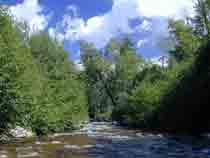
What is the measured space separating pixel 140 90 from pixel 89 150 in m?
23.3

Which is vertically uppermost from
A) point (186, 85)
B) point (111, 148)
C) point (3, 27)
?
point (3, 27)

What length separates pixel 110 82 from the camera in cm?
6925

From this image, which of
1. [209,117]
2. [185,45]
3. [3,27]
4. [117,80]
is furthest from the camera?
[117,80]

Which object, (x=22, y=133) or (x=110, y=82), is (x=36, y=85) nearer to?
(x=22, y=133)

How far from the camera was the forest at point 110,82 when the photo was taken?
25.1m

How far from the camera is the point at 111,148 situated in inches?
842

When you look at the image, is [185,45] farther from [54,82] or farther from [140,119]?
[54,82]

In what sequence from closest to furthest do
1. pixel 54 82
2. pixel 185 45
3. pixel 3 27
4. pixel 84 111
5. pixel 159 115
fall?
pixel 3 27
pixel 159 115
pixel 54 82
pixel 84 111
pixel 185 45

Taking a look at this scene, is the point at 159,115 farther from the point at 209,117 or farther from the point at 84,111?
the point at 84,111

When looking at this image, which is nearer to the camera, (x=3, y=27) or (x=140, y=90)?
(x=3, y=27)

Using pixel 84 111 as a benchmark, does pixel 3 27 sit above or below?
above

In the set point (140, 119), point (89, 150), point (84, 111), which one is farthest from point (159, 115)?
point (89, 150)

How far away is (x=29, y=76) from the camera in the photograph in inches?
1062

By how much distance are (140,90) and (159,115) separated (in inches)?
302
